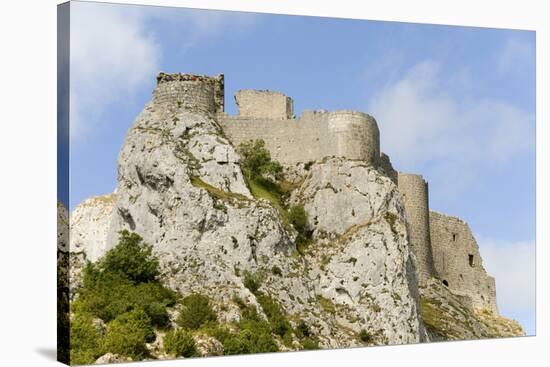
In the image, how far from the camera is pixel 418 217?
52656 mm

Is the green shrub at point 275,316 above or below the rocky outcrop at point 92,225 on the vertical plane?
below

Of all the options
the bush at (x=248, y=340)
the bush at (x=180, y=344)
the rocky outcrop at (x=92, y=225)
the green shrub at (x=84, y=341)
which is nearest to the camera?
the green shrub at (x=84, y=341)

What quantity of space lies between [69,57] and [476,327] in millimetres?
24208

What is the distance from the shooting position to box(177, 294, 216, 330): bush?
35188 millimetres

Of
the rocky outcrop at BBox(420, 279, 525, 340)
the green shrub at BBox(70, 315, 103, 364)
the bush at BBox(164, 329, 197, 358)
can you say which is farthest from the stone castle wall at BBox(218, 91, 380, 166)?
the green shrub at BBox(70, 315, 103, 364)

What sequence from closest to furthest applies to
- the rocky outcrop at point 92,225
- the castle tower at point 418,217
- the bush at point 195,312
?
the rocky outcrop at point 92,225
the bush at point 195,312
the castle tower at point 418,217

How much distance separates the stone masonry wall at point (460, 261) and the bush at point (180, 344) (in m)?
22.7

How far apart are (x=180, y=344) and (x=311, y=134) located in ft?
49.5

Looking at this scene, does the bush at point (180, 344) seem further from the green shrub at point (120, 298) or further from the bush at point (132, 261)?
the bush at point (132, 261)

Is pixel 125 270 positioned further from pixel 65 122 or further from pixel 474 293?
pixel 474 293

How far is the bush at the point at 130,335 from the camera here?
31156 mm

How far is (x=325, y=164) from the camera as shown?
44.7 m

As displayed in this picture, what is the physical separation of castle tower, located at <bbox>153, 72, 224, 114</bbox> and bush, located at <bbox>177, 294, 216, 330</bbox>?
9.65m

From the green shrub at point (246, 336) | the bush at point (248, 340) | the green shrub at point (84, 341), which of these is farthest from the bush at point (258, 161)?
the green shrub at point (84, 341)
